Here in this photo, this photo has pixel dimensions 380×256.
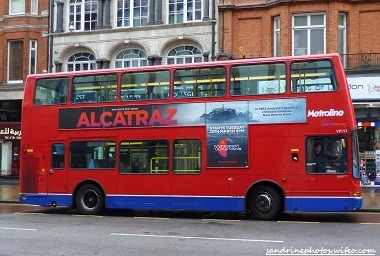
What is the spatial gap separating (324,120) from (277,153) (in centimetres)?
151

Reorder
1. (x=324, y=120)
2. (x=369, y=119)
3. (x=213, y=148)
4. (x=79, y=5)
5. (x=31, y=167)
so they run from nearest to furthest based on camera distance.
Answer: (x=324, y=120) < (x=213, y=148) < (x=31, y=167) < (x=369, y=119) < (x=79, y=5)

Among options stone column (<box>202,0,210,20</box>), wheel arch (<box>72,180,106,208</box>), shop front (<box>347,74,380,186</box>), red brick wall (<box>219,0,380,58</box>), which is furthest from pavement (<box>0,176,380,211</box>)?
stone column (<box>202,0,210,20</box>)

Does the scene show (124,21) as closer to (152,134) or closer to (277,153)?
(152,134)

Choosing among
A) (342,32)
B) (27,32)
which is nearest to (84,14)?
(27,32)

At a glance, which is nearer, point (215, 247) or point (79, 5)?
point (215, 247)

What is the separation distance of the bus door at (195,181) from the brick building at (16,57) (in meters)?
16.5

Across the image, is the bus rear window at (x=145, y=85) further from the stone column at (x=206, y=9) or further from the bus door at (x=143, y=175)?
the stone column at (x=206, y=9)

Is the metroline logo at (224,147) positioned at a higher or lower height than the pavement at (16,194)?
higher

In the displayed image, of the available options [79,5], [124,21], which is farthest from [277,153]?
[79,5]

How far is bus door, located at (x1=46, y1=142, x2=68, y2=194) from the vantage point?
16859 mm

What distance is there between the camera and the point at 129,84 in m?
16.1

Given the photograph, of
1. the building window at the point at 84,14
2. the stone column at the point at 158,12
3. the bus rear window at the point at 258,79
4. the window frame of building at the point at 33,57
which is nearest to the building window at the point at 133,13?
the stone column at the point at 158,12

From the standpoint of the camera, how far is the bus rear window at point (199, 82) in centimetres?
1516

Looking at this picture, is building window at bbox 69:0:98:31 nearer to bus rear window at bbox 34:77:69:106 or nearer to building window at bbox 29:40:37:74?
building window at bbox 29:40:37:74
